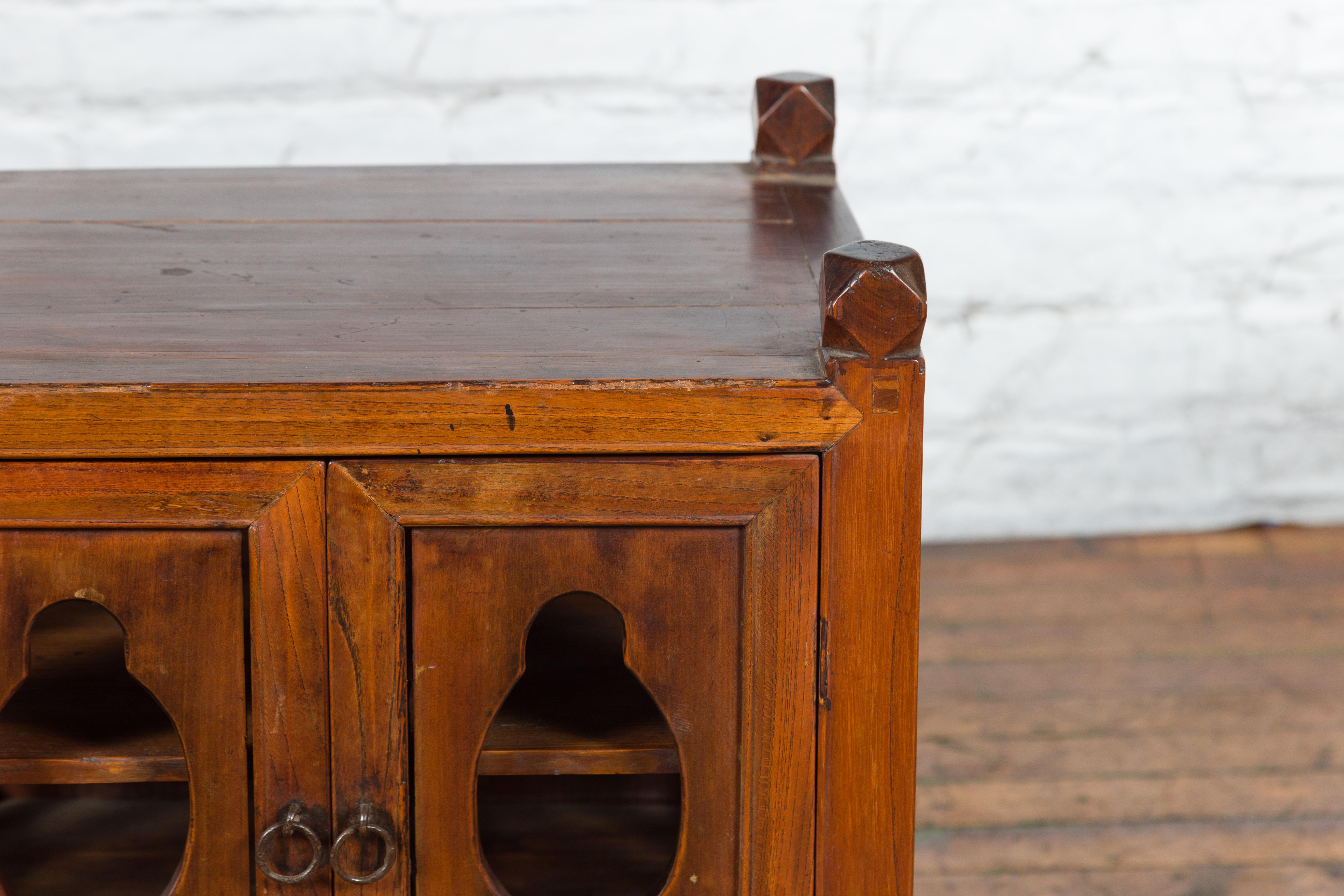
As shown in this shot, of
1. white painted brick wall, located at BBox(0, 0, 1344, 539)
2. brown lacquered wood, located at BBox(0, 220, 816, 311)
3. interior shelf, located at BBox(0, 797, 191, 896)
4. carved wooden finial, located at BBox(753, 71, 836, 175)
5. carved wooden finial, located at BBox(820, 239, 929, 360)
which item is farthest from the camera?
white painted brick wall, located at BBox(0, 0, 1344, 539)

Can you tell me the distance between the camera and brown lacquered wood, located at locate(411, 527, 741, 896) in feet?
2.82

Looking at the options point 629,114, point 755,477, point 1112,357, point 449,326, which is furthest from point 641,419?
point 1112,357

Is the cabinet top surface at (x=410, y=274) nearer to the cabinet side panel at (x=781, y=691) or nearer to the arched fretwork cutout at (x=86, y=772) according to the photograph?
the cabinet side panel at (x=781, y=691)

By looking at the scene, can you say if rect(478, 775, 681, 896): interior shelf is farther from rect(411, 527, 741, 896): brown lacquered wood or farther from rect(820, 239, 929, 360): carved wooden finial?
rect(820, 239, 929, 360): carved wooden finial

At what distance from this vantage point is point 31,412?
82 centimetres

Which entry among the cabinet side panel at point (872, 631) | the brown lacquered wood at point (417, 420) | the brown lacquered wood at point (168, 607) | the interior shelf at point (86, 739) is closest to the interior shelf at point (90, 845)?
the interior shelf at point (86, 739)

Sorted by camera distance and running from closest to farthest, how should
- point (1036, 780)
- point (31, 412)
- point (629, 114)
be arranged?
1. point (31, 412)
2. point (1036, 780)
3. point (629, 114)

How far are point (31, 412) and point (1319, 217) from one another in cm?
225

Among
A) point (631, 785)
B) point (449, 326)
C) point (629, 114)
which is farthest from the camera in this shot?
point (629, 114)

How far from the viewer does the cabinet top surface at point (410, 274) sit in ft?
2.83

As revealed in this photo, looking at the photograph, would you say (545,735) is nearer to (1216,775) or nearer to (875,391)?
(875,391)

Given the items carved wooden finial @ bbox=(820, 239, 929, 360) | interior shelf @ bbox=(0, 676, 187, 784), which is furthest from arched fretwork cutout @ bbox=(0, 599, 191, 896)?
carved wooden finial @ bbox=(820, 239, 929, 360)

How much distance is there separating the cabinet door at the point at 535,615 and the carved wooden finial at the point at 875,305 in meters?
0.08

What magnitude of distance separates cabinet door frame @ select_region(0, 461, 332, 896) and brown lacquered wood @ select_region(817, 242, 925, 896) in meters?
0.32
